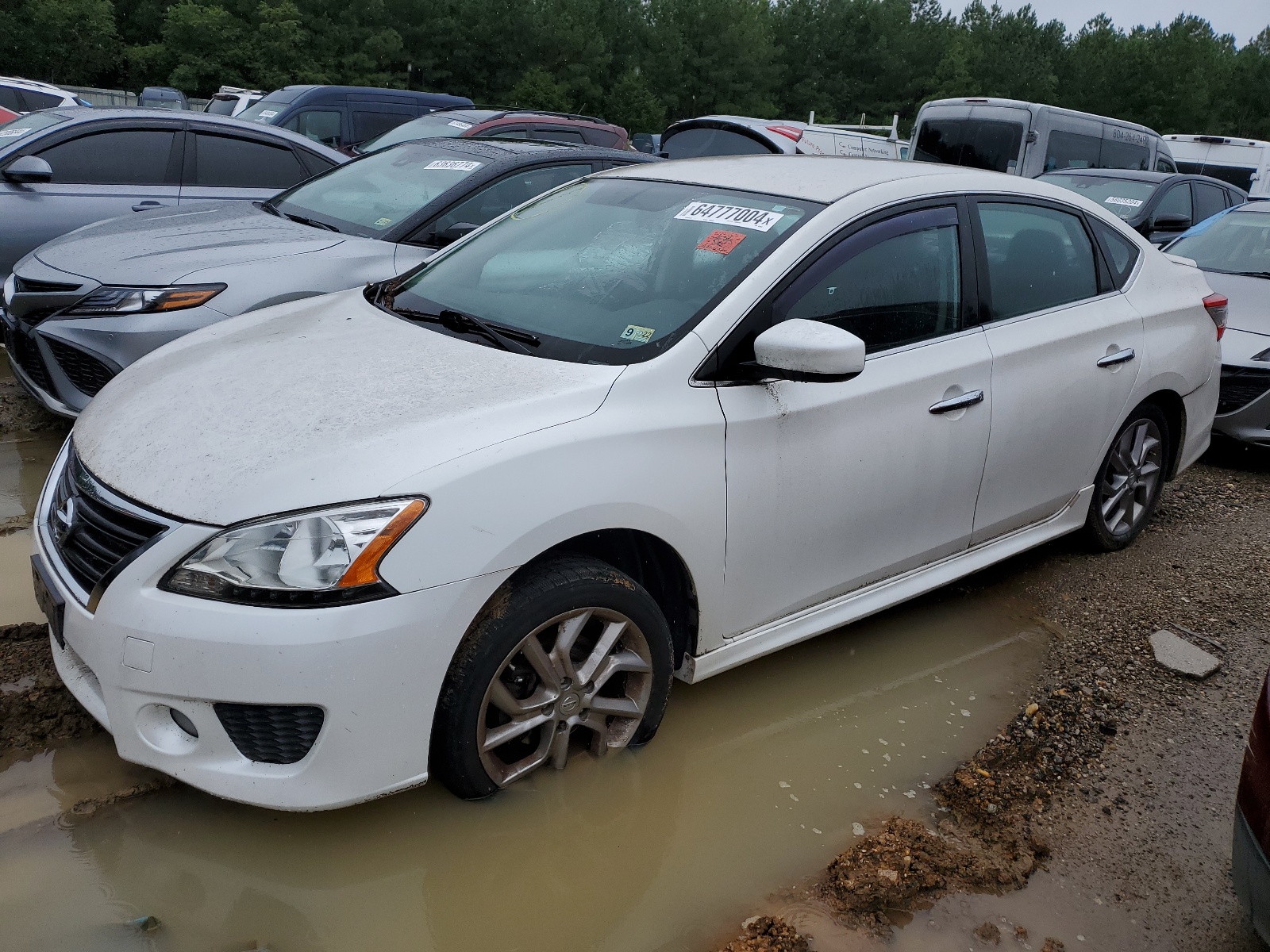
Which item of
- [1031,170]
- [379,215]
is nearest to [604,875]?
[379,215]

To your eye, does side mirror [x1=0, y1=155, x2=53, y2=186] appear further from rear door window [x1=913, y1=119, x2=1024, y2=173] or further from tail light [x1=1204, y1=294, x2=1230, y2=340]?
rear door window [x1=913, y1=119, x2=1024, y2=173]

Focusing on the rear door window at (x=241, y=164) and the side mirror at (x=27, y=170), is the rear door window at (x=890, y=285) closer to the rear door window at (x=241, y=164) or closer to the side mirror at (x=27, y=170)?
the rear door window at (x=241, y=164)

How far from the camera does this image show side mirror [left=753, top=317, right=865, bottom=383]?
8.79ft

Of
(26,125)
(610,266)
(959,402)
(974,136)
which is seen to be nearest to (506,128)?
(26,125)

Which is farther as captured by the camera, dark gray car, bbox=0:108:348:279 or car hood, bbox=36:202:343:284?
dark gray car, bbox=0:108:348:279

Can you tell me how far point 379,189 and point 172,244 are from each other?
1171mm

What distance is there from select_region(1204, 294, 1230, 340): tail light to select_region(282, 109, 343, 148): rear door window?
10443mm

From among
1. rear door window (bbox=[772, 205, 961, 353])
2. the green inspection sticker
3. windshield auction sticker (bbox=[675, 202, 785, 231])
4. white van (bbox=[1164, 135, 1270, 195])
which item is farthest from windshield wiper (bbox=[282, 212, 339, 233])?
white van (bbox=[1164, 135, 1270, 195])

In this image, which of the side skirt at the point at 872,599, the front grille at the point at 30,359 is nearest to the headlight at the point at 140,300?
the front grille at the point at 30,359

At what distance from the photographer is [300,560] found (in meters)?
2.22

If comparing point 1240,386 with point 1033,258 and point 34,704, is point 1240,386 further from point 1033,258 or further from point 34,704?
point 34,704

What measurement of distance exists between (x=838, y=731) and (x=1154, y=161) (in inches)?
607

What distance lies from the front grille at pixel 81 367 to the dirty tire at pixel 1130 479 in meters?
4.16

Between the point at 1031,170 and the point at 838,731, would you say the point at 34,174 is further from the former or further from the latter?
the point at 1031,170
